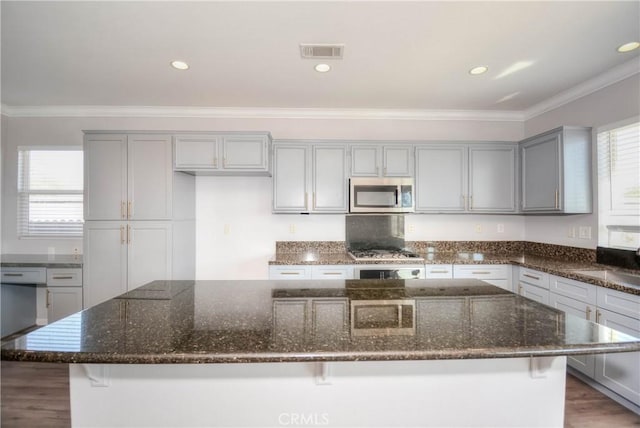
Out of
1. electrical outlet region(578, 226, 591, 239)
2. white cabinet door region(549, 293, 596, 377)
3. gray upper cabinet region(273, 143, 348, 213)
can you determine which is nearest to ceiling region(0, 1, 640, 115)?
gray upper cabinet region(273, 143, 348, 213)

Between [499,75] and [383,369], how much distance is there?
2.77 m

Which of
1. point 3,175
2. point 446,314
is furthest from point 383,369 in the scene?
point 3,175

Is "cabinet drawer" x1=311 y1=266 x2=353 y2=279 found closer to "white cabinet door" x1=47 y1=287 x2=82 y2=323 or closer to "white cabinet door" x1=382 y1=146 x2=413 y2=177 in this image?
"white cabinet door" x1=382 y1=146 x2=413 y2=177

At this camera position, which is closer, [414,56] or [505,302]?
[505,302]

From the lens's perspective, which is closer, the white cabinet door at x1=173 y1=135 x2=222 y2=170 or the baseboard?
the baseboard

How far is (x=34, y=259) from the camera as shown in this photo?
307 cm

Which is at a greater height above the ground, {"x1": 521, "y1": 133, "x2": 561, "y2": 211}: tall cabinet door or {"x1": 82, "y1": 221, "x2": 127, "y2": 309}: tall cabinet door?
{"x1": 521, "y1": 133, "x2": 561, "y2": 211}: tall cabinet door

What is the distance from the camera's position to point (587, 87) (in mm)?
2730

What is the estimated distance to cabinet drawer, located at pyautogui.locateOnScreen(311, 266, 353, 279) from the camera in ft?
9.42

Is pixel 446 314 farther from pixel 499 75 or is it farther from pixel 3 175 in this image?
pixel 3 175

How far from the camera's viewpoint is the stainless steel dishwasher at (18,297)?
2.91 meters

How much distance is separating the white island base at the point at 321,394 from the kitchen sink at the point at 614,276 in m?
1.47
